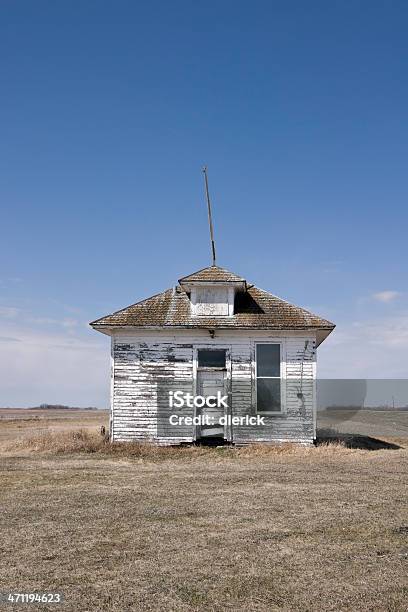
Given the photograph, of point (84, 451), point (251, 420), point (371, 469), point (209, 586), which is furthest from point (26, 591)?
point (251, 420)

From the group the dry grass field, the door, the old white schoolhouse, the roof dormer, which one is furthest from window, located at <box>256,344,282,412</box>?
the dry grass field

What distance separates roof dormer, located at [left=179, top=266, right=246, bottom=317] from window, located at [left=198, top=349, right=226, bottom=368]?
1169mm

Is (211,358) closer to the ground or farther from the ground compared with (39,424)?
farther from the ground

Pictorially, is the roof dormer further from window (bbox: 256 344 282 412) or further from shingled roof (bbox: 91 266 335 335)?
window (bbox: 256 344 282 412)

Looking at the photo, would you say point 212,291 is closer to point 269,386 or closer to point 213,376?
point 213,376

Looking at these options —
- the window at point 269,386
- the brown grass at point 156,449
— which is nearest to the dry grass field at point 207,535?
the brown grass at point 156,449

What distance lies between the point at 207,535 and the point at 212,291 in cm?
1249

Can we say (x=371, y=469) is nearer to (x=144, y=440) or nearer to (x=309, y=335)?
(x=309, y=335)

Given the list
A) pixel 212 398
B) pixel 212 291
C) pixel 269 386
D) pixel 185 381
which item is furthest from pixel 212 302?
pixel 269 386

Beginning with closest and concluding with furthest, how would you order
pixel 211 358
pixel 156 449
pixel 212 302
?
pixel 156 449 < pixel 211 358 < pixel 212 302

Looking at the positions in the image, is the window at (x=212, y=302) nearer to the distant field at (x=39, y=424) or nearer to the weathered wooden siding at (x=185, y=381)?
the weathered wooden siding at (x=185, y=381)

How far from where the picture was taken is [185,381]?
1947 centimetres

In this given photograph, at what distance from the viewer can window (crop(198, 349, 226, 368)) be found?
19672mm

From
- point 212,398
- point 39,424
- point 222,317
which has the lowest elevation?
point 39,424
